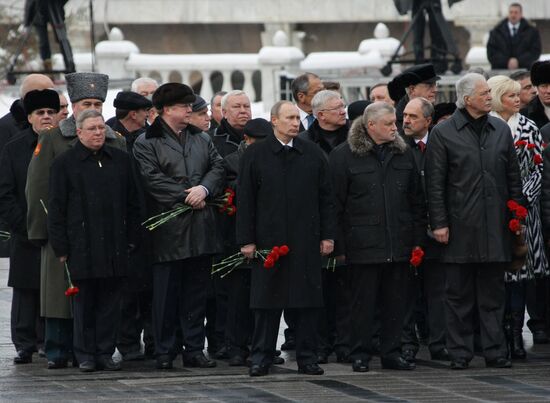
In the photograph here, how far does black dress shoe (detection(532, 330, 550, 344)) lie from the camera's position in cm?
1534

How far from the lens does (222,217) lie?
14.4 m

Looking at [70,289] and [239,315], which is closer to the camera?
[70,289]

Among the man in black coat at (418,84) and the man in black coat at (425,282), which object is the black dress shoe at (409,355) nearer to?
the man in black coat at (425,282)

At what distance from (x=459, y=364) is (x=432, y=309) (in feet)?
3.10

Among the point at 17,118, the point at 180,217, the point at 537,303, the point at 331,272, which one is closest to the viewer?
the point at 180,217

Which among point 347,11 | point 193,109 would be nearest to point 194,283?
point 193,109

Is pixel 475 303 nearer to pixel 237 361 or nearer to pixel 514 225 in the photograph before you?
pixel 514 225

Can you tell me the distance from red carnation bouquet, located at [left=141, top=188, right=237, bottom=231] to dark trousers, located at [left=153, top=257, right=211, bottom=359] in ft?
0.93

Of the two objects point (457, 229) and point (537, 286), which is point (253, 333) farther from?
point (537, 286)

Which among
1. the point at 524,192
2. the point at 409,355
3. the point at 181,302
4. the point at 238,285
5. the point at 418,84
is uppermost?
the point at 418,84

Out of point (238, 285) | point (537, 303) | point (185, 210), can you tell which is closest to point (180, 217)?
point (185, 210)

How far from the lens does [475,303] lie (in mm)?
14195

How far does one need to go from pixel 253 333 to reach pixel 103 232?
1.30 meters

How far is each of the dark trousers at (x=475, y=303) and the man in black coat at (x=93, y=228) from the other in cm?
219
